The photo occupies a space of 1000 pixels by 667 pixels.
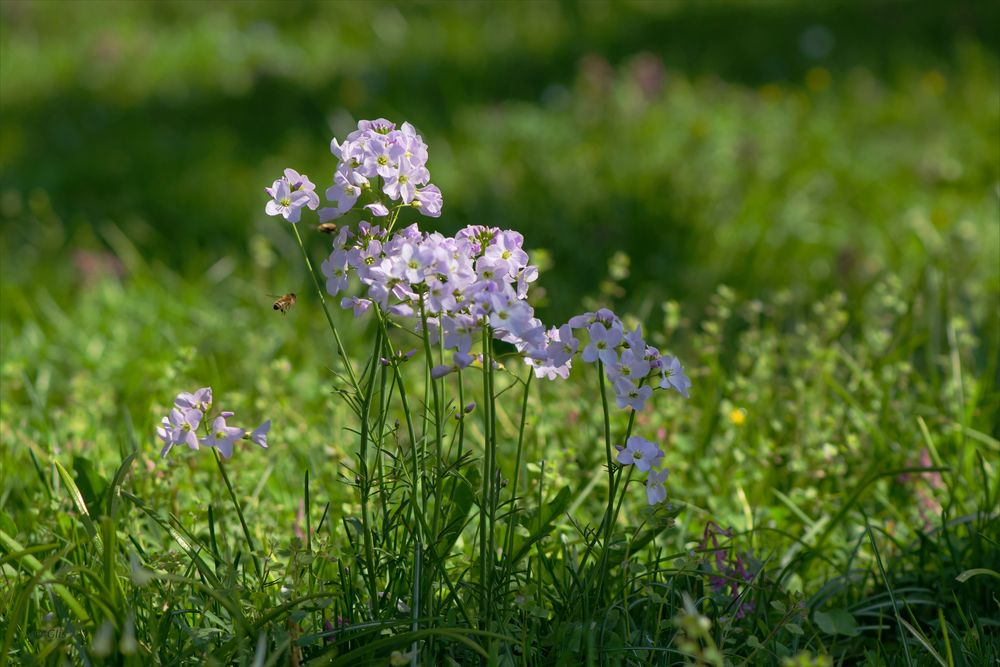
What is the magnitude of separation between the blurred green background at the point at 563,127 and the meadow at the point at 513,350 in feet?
0.08

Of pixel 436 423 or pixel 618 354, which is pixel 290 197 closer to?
pixel 436 423

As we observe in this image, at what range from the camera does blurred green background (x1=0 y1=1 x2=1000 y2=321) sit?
4152 millimetres

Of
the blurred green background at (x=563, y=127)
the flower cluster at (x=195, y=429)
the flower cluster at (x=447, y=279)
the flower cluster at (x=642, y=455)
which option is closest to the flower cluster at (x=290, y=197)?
the flower cluster at (x=447, y=279)

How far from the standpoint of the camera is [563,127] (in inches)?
205

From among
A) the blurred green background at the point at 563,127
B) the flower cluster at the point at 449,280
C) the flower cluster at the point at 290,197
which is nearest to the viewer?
the flower cluster at the point at 449,280

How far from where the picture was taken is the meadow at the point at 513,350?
1.78 metres

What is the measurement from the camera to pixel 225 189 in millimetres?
4707

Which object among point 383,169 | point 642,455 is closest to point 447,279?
point 383,169

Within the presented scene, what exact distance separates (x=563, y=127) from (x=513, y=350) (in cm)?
195

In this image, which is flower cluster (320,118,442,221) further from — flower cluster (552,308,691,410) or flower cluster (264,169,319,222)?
flower cluster (552,308,691,410)

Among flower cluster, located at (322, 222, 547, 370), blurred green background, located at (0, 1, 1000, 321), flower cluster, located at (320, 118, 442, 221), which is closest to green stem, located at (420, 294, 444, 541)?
flower cluster, located at (322, 222, 547, 370)

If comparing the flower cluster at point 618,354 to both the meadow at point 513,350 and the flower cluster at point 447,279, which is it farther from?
the meadow at point 513,350

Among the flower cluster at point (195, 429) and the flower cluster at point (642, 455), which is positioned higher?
the flower cluster at point (195, 429)

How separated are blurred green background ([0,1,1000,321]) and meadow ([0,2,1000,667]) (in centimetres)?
3
